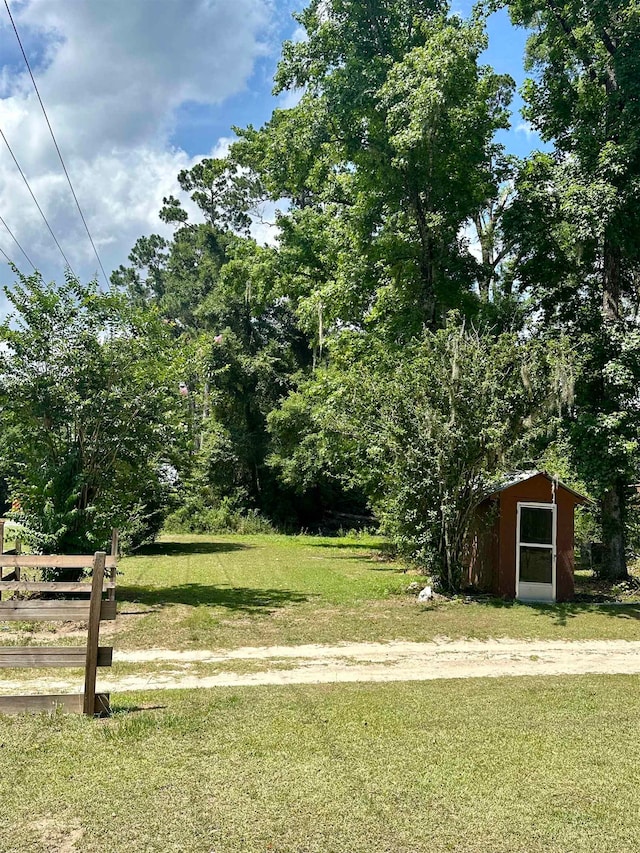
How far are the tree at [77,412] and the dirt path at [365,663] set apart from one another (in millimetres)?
4761

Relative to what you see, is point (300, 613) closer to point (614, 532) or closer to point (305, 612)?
point (305, 612)

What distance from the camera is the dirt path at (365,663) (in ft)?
25.7

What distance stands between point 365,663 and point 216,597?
18.4 ft

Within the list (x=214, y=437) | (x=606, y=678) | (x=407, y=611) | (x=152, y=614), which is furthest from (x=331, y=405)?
(x=214, y=437)

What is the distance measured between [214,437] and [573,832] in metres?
34.7

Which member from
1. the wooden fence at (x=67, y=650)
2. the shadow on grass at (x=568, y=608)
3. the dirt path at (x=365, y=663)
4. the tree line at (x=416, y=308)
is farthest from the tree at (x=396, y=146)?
the wooden fence at (x=67, y=650)

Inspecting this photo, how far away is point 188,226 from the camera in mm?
48406

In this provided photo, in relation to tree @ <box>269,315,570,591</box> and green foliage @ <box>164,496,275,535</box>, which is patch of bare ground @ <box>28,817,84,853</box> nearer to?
tree @ <box>269,315,570,591</box>

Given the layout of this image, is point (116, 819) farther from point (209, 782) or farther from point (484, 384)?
point (484, 384)

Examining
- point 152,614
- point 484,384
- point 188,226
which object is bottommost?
point 152,614

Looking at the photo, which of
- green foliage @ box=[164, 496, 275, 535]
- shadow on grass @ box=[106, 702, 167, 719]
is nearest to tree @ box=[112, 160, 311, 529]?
green foliage @ box=[164, 496, 275, 535]

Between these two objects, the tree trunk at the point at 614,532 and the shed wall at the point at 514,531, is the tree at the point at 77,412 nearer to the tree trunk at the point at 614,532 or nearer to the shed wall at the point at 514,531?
the shed wall at the point at 514,531

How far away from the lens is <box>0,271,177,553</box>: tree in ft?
43.1

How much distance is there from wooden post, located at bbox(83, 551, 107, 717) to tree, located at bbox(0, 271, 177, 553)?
723 cm
